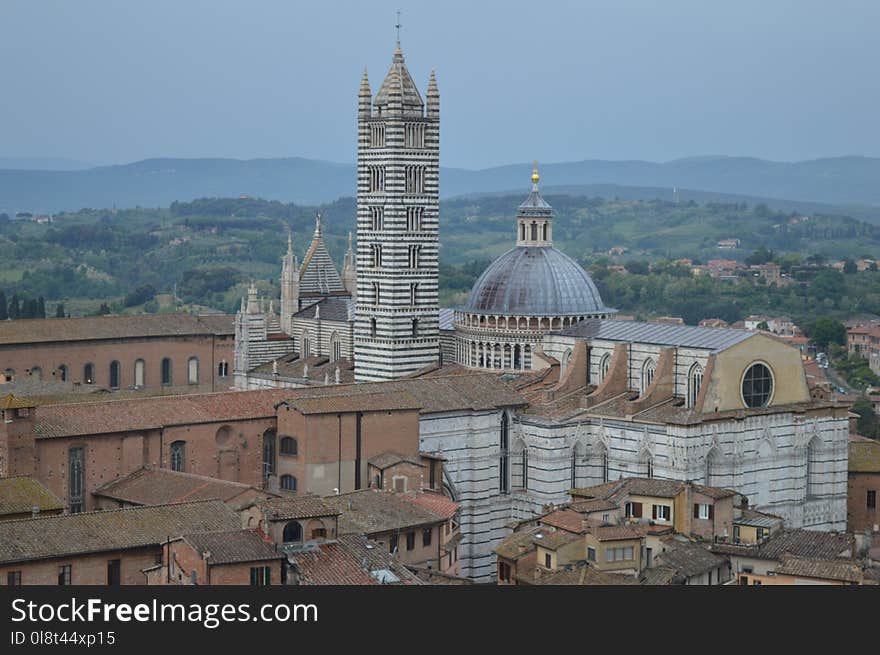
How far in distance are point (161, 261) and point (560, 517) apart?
13621cm

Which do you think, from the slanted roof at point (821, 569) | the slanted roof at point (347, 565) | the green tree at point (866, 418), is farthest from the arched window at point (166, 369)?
the slanted roof at point (821, 569)

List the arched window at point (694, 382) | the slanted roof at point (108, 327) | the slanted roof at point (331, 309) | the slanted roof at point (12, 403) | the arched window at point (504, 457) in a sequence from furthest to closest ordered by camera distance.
A: the slanted roof at point (108, 327)
the slanted roof at point (331, 309)
the arched window at point (504, 457)
the arched window at point (694, 382)
the slanted roof at point (12, 403)

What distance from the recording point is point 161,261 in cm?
17812

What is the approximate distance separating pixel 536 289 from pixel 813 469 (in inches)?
408

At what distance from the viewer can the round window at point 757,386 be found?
52969mm

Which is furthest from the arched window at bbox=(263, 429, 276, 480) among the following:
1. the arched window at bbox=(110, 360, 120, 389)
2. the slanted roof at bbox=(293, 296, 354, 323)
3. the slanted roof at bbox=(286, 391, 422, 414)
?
the arched window at bbox=(110, 360, 120, 389)

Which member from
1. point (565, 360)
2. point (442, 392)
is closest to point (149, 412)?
point (442, 392)

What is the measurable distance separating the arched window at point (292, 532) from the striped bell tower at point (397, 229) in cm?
2032

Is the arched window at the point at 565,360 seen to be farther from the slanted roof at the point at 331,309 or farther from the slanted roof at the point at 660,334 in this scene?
the slanted roof at the point at 331,309

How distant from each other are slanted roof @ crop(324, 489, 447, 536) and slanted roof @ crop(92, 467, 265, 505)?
2.58m

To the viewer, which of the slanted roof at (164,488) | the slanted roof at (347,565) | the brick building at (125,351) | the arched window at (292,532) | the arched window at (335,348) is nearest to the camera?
the slanted roof at (347,565)

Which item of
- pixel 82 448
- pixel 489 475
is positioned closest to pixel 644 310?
pixel 489 475

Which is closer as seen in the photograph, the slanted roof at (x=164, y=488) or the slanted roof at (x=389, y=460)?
the slanted roof at (x=164, y=488)

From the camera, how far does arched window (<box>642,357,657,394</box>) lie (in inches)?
2158
